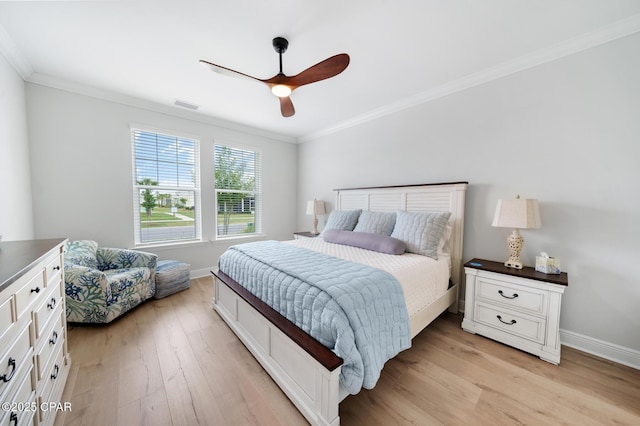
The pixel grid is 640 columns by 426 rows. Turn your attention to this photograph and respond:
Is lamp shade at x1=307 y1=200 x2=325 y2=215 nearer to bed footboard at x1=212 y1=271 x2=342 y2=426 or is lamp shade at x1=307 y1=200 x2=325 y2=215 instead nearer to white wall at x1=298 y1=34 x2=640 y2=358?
white wall at x1=298 y1=34 x2=640 y2=358

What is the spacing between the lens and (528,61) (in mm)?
2125

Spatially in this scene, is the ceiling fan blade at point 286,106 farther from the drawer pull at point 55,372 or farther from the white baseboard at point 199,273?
the white baseboard at point 199,273

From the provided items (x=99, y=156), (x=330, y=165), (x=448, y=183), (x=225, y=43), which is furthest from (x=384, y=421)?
(x=99, y=156)

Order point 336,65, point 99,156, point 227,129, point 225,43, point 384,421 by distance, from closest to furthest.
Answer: point 384,421 → point 336,65 → point 225,43 → point 99,156 → point 227,129

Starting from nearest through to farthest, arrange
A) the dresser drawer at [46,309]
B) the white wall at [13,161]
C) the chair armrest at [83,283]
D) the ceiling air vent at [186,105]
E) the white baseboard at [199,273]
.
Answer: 1. the dresser drawer at [46,309]
2. the white wall at [13,161]
3. the chair armrest at [83,283]
4. the ceiling air vent at [186,105]
5. the white baseboard at [199,273]

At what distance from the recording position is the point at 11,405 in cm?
83

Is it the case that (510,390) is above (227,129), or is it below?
below

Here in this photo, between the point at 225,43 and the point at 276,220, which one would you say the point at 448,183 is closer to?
the point at 225,43

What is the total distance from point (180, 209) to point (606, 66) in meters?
5.03

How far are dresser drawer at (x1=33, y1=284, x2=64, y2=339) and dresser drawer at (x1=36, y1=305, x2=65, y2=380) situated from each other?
47mm

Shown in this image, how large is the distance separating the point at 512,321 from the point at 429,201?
1.40 m

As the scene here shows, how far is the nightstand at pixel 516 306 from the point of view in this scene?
181 cm

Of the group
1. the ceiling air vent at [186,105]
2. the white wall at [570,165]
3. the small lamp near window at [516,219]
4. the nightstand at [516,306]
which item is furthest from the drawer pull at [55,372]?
the white wall at [570,165]

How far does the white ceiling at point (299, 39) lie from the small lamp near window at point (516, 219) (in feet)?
4.41
